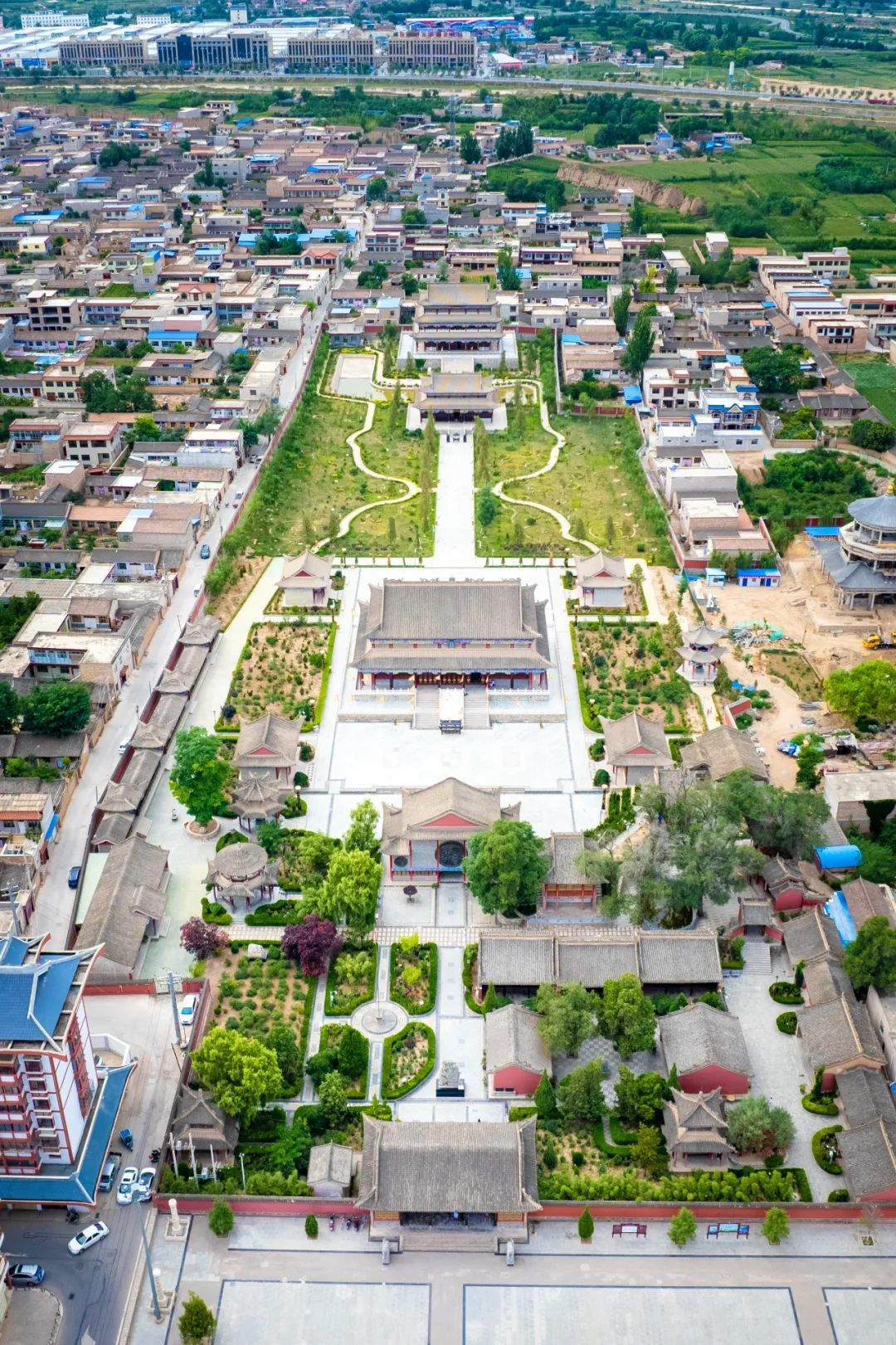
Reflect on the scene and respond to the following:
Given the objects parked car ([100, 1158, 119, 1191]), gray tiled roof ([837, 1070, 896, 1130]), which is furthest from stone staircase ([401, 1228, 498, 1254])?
gray tiled roof ([837, 1070, 896, 1130])

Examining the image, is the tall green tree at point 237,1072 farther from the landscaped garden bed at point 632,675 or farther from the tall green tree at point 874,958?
the landscaped garden bed at point 632,675

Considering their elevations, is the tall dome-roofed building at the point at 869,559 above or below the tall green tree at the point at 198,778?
above

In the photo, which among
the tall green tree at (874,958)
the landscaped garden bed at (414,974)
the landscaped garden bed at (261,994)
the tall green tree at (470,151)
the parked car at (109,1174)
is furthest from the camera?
the tall green tree at (470,151)

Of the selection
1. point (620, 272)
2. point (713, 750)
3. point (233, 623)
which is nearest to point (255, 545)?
point (233, 623)

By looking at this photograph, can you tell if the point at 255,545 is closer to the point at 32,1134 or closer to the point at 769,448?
the point at 769,448

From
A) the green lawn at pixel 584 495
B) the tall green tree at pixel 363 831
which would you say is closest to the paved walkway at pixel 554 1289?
the tall green tree at pixel 363 831
